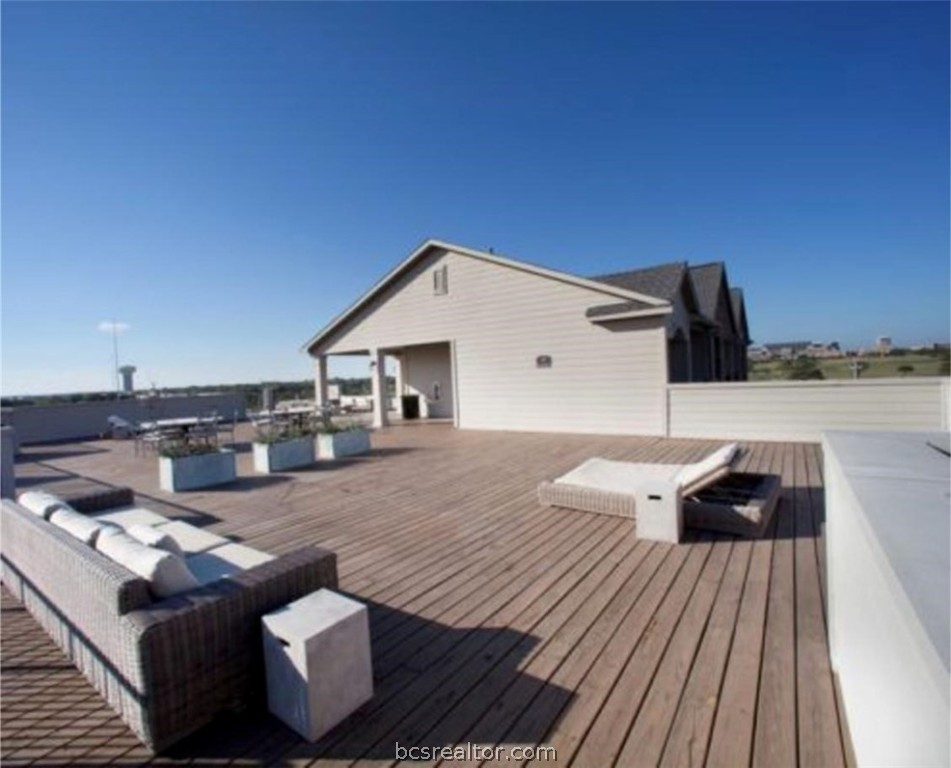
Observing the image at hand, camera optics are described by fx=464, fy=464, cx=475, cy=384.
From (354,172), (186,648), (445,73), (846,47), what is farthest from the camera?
(354,172)

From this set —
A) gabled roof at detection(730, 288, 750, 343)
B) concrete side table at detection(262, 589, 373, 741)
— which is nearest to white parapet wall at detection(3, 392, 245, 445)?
concrete side table at detection(262, 589, 373, 741)

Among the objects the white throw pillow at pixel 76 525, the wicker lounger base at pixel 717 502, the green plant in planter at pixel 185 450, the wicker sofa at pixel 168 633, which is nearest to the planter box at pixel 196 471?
the green plant in planter at pixel 185 450

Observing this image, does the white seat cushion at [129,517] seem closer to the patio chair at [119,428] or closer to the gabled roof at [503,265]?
the gabled roof at [503,265]

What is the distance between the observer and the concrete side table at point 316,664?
203 cm

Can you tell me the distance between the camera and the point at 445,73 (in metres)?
10.2

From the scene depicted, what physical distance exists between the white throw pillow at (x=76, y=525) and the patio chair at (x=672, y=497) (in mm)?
3962

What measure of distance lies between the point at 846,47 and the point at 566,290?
619cm

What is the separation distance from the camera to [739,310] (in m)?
23.8

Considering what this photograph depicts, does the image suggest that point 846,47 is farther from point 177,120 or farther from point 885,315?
point 885,315

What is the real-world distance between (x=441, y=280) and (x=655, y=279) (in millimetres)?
5783

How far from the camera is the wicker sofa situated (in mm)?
1976

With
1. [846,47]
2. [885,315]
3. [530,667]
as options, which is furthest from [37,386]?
[885,315]

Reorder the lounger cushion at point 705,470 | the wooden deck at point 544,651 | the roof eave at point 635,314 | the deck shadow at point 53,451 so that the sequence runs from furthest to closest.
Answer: the deck shadow at point 53,451
the roof eave at point 635,314
the lounger cushion at point 705,470
the wooden deck at point 544,651

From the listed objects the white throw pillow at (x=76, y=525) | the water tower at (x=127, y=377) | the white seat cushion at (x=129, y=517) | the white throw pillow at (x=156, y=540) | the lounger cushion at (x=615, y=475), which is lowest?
the lounger cushion at (x=615, y=475)
